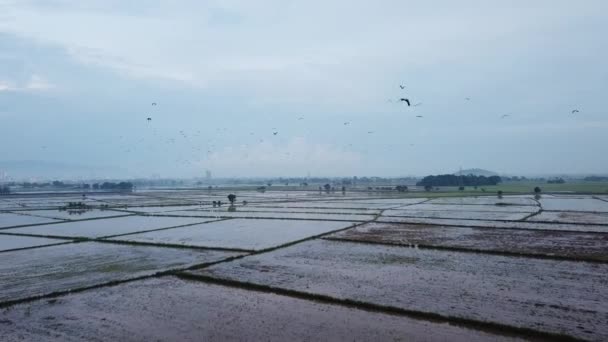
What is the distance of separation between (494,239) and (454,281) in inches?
370

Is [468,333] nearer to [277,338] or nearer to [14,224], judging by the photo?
[277,338]

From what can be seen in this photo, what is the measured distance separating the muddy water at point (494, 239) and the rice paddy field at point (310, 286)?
10 centimetres

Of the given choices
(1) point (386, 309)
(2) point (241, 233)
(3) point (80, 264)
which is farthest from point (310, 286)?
(2) point (241, 233)

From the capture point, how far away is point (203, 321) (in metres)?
8.77

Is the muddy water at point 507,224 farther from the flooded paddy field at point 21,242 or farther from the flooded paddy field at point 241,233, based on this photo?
the flooded paddy field at point 21,242

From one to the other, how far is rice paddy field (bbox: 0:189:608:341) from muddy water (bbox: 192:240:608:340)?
47 millimetres

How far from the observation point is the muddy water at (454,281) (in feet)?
28.9

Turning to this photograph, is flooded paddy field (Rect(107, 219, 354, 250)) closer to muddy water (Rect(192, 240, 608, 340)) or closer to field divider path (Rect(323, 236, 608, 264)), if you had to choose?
Result: muddy water (Rect(192, 240, 608, 340))

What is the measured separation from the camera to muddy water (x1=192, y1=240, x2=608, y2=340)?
28.9 feet

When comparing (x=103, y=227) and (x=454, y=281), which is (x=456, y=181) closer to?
(x=103, y=227)

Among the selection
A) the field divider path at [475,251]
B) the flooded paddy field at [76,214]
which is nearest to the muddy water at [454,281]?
the field divider path at [475,251]

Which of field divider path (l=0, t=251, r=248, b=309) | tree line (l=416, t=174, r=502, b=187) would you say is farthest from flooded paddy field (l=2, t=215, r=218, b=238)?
tree line (l=416, t=174, r=502, b=187)

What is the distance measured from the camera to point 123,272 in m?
13.6

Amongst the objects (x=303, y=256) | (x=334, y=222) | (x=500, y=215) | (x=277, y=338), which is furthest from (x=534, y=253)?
(x=500, y=215)
